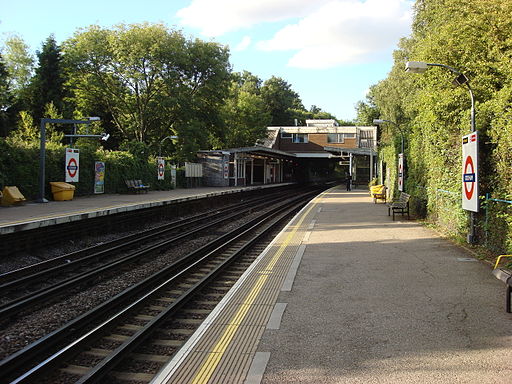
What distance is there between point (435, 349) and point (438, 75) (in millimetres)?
9997

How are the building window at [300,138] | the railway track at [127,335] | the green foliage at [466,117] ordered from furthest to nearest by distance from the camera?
the building window at [300,138] → the green foliage at [466,117] → the railway track at [127,335]

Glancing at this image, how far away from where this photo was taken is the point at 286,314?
4996 mm

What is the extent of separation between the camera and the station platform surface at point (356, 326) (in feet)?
11.6

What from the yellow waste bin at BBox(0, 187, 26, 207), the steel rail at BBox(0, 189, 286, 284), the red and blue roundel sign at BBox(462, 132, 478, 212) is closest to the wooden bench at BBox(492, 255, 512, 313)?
the red and blue roundel sign at BBox(462, 132, 478, 212)

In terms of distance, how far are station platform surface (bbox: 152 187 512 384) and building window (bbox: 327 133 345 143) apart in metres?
49.8

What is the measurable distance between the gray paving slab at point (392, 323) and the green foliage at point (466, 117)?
1.45 meters

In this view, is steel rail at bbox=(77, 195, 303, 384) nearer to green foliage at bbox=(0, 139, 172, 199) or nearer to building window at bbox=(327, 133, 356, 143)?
green foliage at bbox=(0, 139, 172, 199)

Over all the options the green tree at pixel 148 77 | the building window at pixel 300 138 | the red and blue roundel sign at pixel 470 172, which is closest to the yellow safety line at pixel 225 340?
the red and blue roundel sign at pixel 470 172

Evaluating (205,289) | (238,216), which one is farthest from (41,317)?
(238,216)

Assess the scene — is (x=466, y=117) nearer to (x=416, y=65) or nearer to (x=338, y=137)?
(x=416, y=65)

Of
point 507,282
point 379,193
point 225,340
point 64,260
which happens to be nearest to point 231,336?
point 225,340

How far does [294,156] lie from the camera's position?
5259 cm

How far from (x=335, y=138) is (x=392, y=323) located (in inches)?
2124

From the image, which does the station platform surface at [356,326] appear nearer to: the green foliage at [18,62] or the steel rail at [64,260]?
the steel rail at [64,260]
